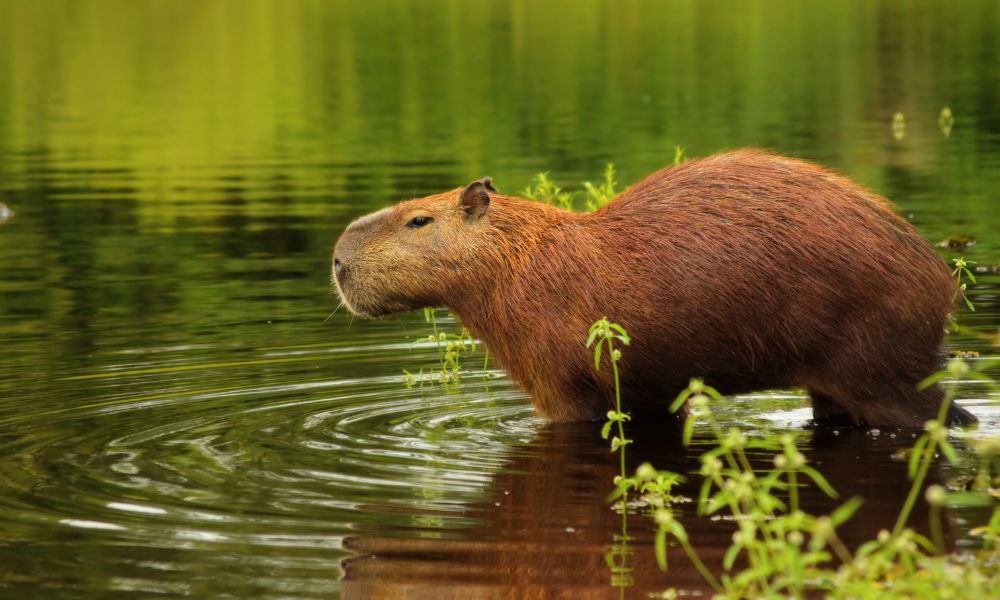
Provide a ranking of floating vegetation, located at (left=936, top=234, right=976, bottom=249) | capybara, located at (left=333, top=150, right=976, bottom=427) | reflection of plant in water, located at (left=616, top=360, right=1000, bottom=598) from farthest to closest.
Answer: floating vegetation, located at (left=936, top=234, right=976, bottom=249), capybara, located at (left=333, top=150, right=976, bottom=427), reflection of plant in water, located at (left=616, top=360, right=1000, bottom=598)

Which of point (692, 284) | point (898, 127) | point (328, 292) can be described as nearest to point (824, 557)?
point (692, 284)

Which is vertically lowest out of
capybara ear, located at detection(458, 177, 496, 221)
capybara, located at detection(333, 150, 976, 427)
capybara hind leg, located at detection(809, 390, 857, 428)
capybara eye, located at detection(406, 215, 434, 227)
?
capybara hind leg, located at detection(809, 390, 857, 428)

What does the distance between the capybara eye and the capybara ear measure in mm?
177

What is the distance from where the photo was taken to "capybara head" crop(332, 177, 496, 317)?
8.66 m

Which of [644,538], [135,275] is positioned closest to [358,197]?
[135,275]

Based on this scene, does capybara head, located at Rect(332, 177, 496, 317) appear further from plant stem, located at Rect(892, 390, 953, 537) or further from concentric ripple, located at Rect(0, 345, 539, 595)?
plant stem, located at Rect(892, 390, 953, 537)

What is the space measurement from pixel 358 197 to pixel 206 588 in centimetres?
1361

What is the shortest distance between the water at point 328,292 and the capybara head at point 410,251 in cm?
65

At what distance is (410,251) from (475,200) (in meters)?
0.40

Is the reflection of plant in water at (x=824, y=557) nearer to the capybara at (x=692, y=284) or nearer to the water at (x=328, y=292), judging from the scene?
the water at (x=328, y=292)

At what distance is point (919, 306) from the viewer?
7957 millimetres

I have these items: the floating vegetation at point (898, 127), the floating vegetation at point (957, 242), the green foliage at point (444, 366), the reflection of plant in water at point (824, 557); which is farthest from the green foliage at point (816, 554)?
the floating vegetation at point (898, 127)

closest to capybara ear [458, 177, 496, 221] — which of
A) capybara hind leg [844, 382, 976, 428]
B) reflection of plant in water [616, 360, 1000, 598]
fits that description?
capybara hind leg [844, 382, 976, 428]

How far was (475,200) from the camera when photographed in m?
8.69
